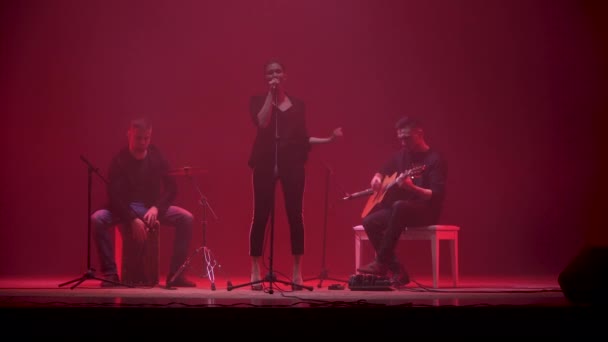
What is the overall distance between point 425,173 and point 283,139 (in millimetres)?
1133

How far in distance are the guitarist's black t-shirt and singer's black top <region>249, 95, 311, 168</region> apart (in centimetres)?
87

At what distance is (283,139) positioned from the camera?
5.11 meters

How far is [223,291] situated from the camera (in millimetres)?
4785

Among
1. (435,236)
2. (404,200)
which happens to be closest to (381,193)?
(404,200)

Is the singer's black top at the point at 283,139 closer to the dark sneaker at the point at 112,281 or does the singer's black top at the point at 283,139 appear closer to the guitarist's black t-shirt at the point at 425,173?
the guitarist's black t-shirt at the point at 425,173

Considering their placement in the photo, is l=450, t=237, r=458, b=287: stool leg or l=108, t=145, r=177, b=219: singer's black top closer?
l=450, t=237, r=458, b=287: stool leg

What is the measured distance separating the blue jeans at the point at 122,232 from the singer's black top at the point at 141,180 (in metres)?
0.07

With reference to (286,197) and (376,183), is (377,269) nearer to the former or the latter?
(376,183)

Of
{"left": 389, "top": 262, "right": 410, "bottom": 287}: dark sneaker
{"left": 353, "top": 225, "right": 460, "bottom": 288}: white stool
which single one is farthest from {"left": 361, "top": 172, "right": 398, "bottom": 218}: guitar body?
{"left": 389, "top": 262, "right": 410, "bottom": 287}: dark sneaker

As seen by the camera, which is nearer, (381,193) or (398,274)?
(398,274)

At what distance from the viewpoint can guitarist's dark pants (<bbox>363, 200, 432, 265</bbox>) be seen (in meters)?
5.31

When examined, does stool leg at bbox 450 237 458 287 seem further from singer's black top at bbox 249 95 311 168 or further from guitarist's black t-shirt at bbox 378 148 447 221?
singer's black top at bbox 249 95 311 168

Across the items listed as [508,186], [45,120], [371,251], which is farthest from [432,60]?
[45,120]

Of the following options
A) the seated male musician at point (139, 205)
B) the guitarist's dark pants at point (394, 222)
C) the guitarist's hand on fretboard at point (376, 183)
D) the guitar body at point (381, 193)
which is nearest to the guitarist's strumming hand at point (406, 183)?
the guitarist's dark pants at point (394, 222)
